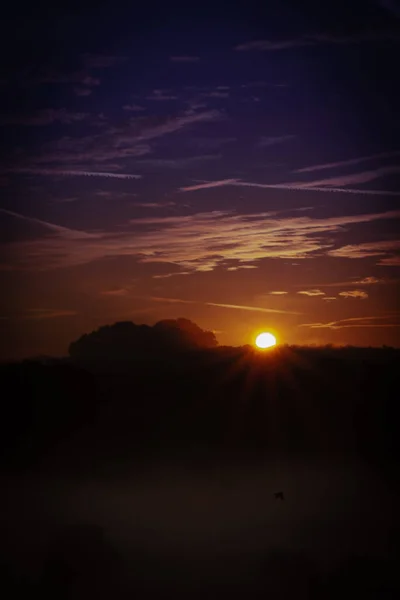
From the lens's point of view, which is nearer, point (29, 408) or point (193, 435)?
point (29, 408)

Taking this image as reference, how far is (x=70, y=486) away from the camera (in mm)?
34625

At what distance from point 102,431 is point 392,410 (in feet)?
52.3

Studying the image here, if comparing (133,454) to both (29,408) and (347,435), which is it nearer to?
(29,408)

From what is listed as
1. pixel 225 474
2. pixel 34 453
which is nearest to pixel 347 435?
pixel 225 474

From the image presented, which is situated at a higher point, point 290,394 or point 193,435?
point 290,394

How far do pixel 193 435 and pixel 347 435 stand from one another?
8.47m

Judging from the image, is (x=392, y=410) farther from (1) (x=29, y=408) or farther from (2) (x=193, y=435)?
(1) (x=29, y=408)

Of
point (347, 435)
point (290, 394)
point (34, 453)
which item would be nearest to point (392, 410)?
point (347, 435)

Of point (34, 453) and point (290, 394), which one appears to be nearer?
point (34, 453)

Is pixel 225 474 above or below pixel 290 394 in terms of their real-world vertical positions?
below

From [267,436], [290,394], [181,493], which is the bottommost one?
[181,493]

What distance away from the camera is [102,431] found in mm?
35719

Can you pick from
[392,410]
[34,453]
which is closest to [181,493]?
[34,453]

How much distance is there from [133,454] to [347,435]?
11776mm
